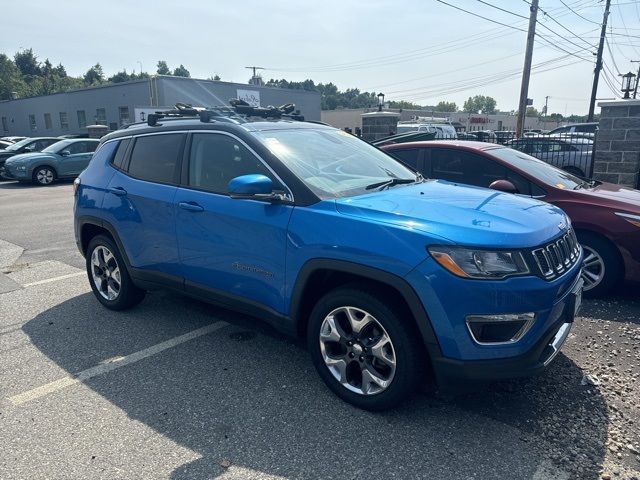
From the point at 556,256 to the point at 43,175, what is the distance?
17.7 meters

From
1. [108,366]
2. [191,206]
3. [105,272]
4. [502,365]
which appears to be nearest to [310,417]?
[502,365]

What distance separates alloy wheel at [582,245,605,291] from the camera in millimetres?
4906

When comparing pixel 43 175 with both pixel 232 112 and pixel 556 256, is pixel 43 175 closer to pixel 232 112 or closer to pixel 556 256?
pixel 232 112

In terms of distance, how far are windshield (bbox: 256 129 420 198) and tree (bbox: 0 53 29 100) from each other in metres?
77.3

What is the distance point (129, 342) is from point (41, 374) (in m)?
0.70

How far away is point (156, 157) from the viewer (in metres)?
4.32

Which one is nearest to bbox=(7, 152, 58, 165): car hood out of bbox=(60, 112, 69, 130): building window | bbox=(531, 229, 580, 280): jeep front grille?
bbox=(531, 229, 580, 280): jeep front grille

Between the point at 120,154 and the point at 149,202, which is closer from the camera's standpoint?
the point at 149,202

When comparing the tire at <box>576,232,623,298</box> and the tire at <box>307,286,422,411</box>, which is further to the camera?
the tire at <box>576,232,623,298</box>

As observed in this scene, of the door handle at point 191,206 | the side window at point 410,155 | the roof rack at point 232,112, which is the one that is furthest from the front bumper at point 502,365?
the side window at point 410,155

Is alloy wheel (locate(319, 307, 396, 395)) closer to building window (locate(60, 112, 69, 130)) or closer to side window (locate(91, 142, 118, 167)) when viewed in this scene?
side window (locate(91, 142, 118, 167))

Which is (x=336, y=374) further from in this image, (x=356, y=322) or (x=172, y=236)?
(x=172, y=236)

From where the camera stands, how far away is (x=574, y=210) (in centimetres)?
500

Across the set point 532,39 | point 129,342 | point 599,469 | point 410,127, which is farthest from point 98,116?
point 599,469
